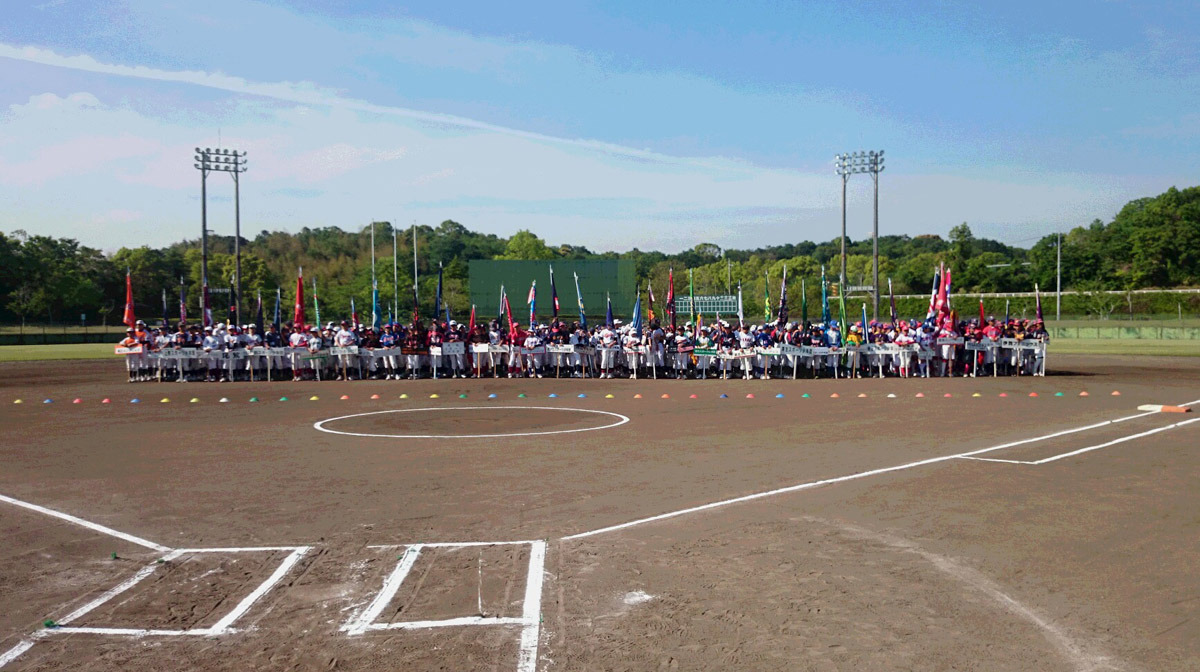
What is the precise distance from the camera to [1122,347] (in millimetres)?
49688

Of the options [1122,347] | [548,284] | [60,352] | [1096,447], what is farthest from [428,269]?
[1096,447]

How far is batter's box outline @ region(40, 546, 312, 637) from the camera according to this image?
629 cm

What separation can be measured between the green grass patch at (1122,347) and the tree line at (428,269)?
1856 cm

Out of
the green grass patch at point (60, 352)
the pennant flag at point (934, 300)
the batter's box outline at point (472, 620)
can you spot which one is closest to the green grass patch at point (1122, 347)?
the pennant flag at point (934, 300)

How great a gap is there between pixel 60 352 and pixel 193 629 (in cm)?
5347

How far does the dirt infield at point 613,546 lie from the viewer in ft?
19.7

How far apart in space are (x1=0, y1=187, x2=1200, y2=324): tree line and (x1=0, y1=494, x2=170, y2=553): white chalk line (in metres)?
51.5

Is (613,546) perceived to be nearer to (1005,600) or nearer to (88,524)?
(1005,600)

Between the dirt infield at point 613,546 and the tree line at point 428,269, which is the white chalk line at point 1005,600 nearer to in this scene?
the dirt infield at point 613,546

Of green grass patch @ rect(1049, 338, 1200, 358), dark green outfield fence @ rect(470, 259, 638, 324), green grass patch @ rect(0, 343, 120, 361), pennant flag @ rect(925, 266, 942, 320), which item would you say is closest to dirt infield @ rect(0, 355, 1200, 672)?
pennant flag @ rect(925, 266, 942, 320)

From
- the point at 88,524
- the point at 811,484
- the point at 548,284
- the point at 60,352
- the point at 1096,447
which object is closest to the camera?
the point at 88,524

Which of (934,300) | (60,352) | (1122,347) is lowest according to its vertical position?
(1122,347)

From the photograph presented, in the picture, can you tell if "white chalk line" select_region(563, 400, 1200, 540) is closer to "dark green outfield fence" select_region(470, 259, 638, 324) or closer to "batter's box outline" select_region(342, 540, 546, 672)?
"batter's box outline" select_region(342, 540, 546, 672)

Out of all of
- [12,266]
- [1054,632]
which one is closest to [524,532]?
[1054,632]
